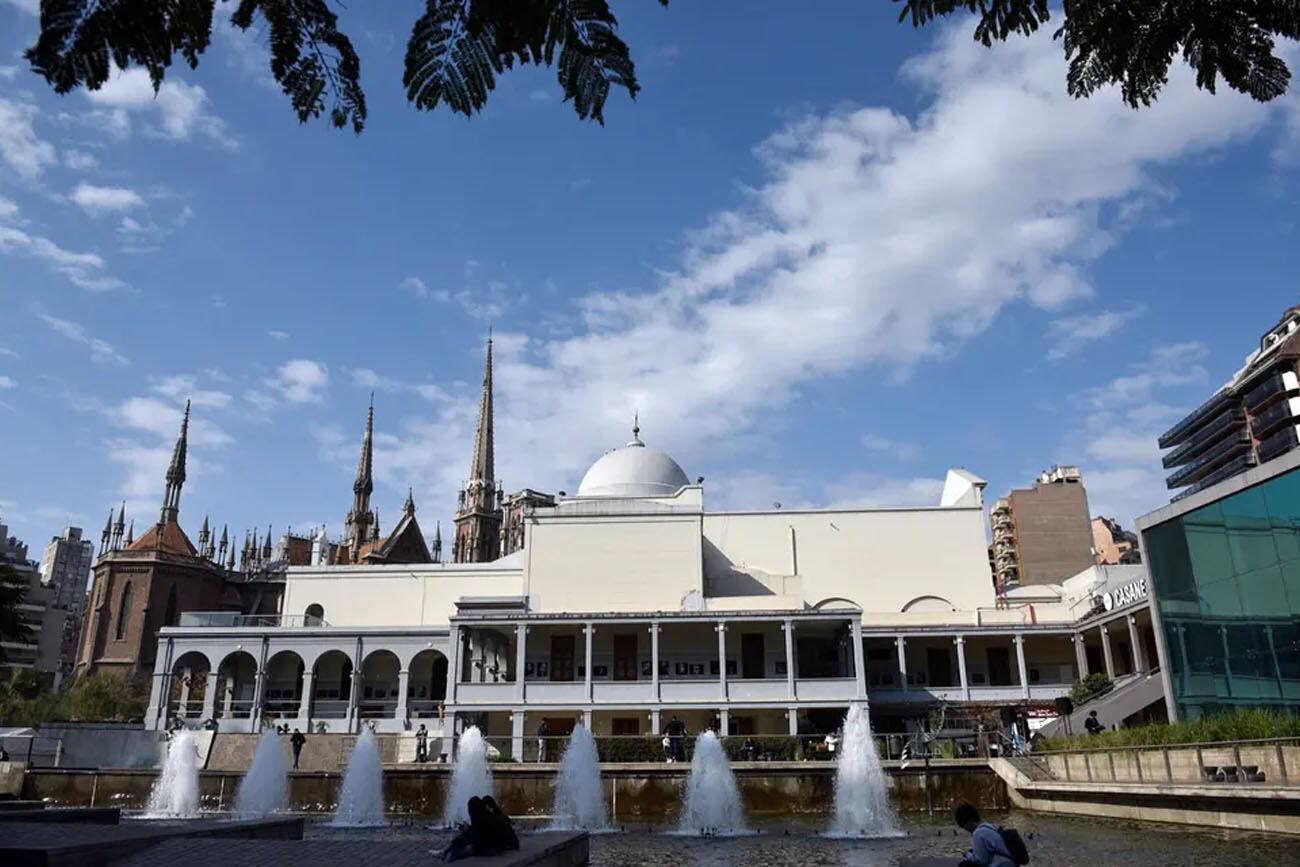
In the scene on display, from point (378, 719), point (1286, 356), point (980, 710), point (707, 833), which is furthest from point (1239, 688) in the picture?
point (1286, 356)

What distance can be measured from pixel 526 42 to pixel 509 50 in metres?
0.07

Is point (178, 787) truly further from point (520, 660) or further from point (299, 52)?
point (299, 52)

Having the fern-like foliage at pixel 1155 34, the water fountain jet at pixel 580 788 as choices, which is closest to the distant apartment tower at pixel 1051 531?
the water fountain jet at pixel 580 788

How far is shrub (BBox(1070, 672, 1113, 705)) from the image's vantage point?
36.7 m

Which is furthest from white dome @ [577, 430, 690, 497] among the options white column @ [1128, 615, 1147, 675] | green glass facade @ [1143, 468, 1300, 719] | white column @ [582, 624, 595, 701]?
green glass facade @ [1143, 468, 1300, 719]

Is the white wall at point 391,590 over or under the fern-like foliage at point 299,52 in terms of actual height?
over

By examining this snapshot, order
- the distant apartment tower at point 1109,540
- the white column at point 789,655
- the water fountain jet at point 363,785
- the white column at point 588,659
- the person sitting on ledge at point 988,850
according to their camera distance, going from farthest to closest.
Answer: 1. the distant apartment tower at point 1109,540
2. the white column at point 588,659
3. the white column at point 789,655
4. the water fountain jet at point 363,785
5. the person sitting on ledge at point 988,850

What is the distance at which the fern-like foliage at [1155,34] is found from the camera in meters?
3.47

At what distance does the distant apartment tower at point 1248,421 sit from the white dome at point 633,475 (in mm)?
42558

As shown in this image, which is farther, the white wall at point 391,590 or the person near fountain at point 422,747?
the white wall at point 391,590

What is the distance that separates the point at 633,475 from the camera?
5581 cm

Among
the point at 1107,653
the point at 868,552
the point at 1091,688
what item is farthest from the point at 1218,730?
the point at 868,552

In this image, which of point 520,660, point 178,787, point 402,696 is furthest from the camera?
point 402,696

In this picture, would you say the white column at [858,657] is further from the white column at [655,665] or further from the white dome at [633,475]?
the white dome at [633,475]
